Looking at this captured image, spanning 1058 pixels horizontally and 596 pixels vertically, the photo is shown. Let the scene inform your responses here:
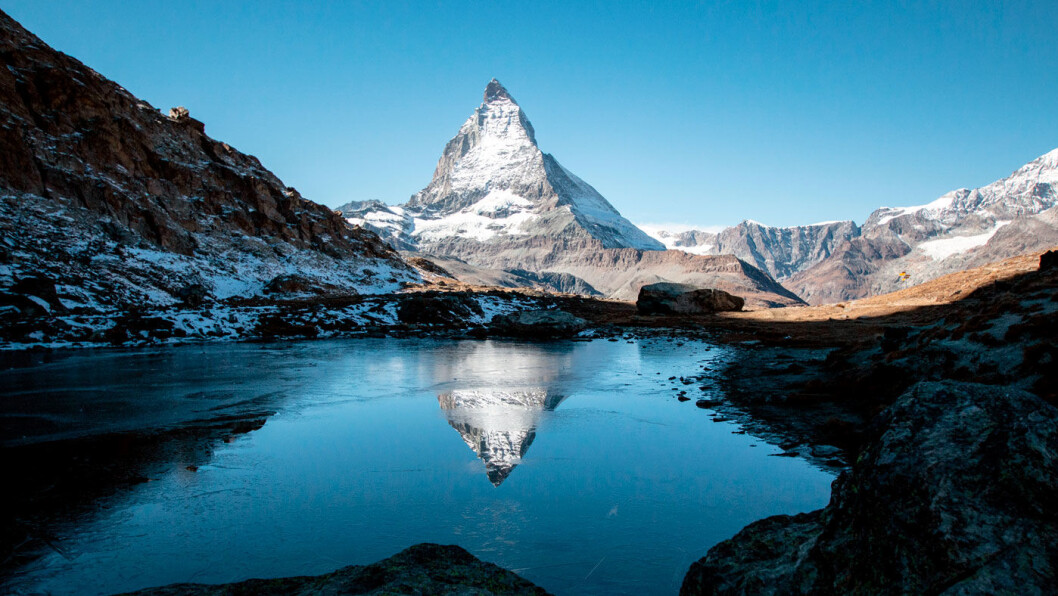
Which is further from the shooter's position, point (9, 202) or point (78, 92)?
point (78, 92)

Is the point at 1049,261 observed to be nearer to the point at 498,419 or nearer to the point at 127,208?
the point at 498,419

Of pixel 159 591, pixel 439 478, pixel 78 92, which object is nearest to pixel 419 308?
pixel 439 478

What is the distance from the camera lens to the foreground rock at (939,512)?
2.54 metres

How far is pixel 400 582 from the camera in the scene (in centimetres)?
374

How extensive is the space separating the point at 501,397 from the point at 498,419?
252 cm

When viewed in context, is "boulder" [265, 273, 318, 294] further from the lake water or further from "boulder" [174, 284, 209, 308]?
the lake water

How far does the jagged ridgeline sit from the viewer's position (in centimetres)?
3294

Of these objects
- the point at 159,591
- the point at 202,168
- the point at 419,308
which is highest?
the point at 202,168

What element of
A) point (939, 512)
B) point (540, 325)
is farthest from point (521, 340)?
point (939, 512)

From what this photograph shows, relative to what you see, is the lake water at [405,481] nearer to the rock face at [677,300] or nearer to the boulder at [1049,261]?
the boulder at [1049,261]

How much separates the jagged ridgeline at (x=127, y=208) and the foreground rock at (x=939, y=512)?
1232 inches

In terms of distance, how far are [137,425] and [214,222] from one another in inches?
1954

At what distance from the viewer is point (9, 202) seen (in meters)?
35.4

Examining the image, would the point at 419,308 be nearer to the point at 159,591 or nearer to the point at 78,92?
the point at 159,591
